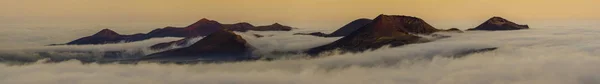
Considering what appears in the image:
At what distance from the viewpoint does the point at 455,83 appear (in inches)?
2084

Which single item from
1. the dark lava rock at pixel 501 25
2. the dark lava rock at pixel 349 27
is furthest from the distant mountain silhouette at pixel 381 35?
the dark lava rock at pixel 501 25

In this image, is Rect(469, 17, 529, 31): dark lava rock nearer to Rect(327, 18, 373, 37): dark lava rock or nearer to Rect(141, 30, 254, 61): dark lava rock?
Rect(327, 18, 373, 37): dark lava rock

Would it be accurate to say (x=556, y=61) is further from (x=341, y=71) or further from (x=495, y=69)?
(x=341, y=71)

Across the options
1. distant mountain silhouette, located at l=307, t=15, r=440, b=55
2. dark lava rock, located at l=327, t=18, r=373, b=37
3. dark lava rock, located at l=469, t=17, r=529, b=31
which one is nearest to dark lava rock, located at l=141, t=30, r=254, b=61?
dark lava rock, located at l=327, t=18, r=373, b=37

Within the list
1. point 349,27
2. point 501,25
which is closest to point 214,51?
point 349,27

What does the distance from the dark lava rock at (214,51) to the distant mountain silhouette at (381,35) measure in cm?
1189

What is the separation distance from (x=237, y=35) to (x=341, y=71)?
3123cm

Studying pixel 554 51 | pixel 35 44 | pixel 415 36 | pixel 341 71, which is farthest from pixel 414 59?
pixel 35 44

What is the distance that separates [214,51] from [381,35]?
26564mm

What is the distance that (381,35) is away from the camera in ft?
292

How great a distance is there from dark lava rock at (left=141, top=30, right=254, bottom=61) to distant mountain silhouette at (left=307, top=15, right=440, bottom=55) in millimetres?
11892

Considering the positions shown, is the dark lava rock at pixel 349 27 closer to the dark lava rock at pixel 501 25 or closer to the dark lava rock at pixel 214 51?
the dark lava rock at pixel 214 51

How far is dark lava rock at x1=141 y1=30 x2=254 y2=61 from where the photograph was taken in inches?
2817

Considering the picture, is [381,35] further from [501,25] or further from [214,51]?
[501,25]
